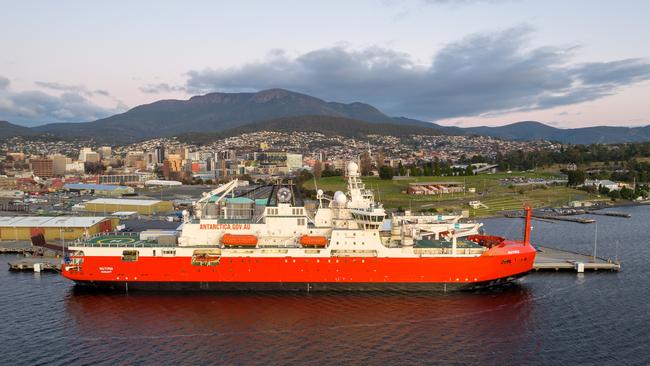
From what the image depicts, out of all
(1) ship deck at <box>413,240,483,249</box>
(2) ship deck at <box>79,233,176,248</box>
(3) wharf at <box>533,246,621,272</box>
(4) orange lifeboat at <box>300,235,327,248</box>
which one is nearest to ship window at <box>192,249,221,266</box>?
(2) ship deck at <box>79,233,176,248</box>

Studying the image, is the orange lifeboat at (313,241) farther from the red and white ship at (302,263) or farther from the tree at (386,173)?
the tree at (386,173)

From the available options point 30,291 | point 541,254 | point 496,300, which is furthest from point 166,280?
point 541,254

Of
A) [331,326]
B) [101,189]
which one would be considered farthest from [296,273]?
[101,189]

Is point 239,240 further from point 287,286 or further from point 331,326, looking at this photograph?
point 331,326

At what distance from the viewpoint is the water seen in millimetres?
20984

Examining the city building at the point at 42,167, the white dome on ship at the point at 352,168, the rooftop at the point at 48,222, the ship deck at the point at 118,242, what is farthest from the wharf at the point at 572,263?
the city building at the point at 42,167

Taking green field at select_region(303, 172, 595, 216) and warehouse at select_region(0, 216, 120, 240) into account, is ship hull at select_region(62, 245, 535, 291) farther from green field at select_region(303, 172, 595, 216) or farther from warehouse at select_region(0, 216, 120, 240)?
green field at select_region(303, 172, 595, 216)

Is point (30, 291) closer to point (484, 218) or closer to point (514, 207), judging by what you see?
point (484, 218)

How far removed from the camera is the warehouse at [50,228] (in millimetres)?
44106

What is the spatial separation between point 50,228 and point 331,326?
32393mm

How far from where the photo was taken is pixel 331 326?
24047 mm

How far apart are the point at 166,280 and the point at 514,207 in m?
57.1

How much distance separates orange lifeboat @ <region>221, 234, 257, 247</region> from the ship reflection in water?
297cm

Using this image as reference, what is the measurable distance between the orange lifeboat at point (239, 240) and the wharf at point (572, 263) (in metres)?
19.8
